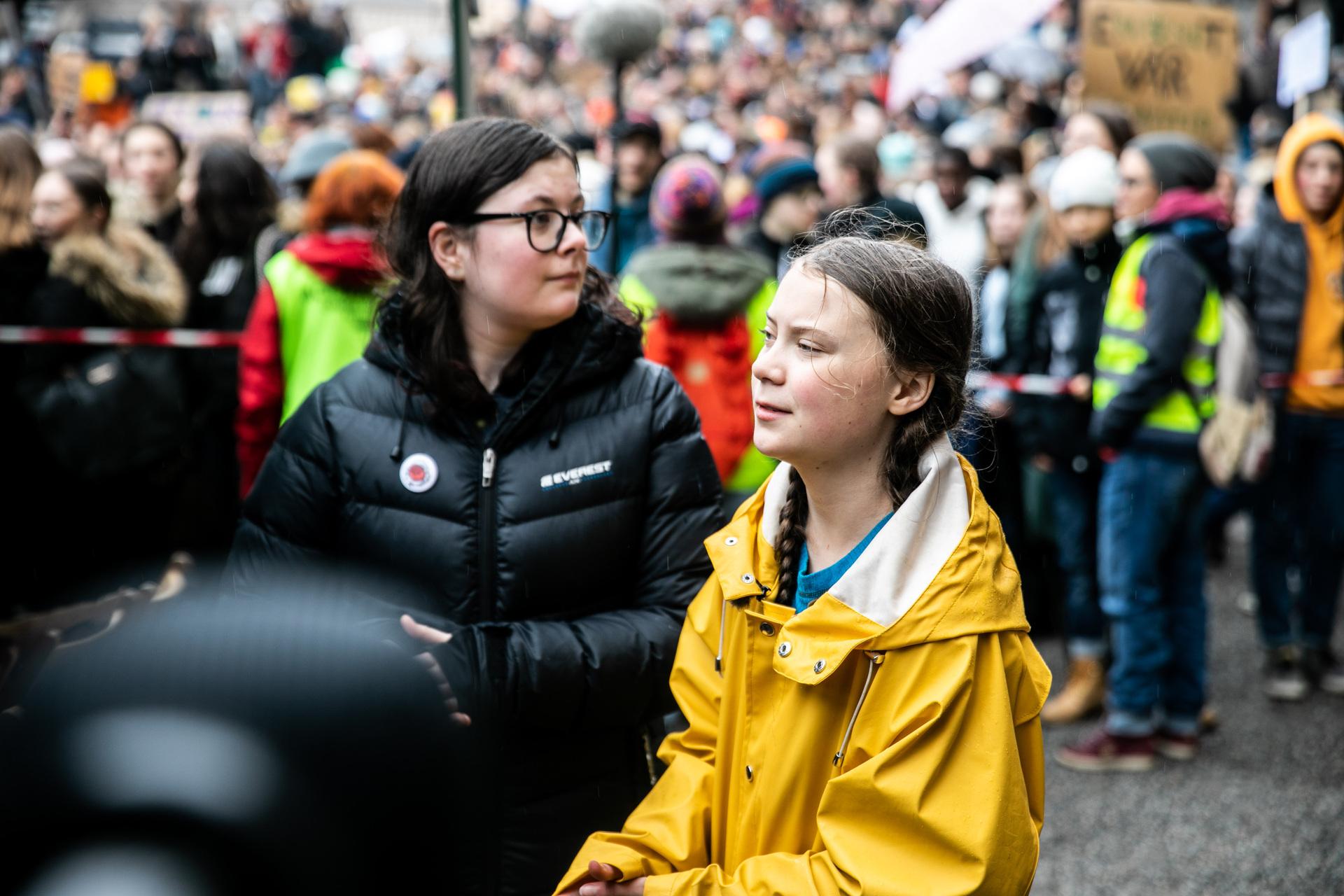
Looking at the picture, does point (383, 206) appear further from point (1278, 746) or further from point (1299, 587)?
point (1299, 587)

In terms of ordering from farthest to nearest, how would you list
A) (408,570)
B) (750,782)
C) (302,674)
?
(408,570) < (750,782) < (302,674)

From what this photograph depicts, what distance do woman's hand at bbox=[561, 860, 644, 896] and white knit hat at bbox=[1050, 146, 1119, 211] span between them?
4.11 meters

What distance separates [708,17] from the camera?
27328mm

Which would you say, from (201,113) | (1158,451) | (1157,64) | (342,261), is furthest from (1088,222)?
(201,113)

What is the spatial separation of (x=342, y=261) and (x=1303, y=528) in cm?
433

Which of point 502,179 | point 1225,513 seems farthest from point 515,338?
point 1225,513

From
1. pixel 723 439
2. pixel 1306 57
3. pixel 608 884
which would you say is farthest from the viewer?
pixel 1306 57

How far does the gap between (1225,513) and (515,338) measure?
20.7ft

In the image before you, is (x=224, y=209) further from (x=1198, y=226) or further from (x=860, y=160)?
(x=1198, y=226)

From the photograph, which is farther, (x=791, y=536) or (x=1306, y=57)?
(x=1306, y=57)

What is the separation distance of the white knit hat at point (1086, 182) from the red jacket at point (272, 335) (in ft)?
9.27

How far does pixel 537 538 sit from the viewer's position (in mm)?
2277

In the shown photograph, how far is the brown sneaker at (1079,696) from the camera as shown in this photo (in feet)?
18.0

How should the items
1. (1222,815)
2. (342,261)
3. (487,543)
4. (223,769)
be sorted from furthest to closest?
(1222,815) → (342,261) → (487,543) → (223,769)
